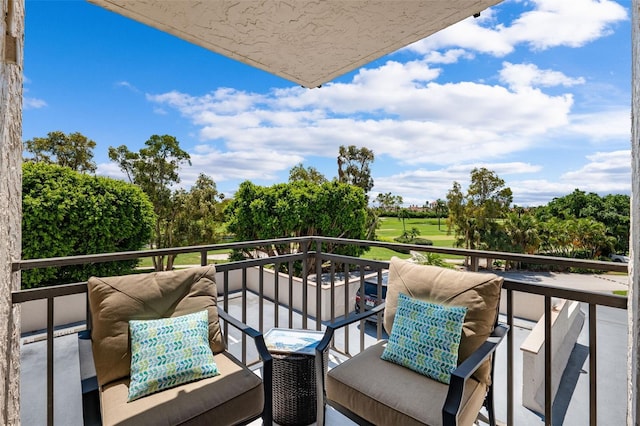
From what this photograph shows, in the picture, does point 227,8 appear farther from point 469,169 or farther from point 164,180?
point 469,169

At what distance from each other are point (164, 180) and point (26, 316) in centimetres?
747

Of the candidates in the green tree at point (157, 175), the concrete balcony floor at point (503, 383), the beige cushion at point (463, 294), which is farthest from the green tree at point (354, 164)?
the beige cushion at point (463, 294)

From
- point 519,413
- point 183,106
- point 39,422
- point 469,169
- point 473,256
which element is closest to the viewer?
point 473,256

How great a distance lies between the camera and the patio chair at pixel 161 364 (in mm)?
1460

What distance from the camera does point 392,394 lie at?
1.55 metres

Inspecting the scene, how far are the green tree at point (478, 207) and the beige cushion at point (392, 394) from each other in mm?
20695

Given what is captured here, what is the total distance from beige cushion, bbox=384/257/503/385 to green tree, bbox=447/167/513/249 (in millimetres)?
20362

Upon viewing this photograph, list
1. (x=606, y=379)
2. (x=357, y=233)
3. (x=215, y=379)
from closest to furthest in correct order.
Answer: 1. (x=215, y=379)
2. (x=606, y=379)
3. (x=357, y=233)

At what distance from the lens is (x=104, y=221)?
830 centimetres

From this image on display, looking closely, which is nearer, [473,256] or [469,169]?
[473,256]

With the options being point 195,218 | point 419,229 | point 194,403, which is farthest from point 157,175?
point 419,229

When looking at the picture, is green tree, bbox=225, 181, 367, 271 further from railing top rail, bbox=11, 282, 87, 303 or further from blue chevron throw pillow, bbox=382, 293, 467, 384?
blue chevron throw pillow, bbox=382, 293, 467, 384

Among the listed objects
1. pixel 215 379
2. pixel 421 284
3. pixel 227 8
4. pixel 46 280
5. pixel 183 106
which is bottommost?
pixel 46 280

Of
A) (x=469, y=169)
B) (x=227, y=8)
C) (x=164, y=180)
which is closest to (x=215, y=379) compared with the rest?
(x=227, y=8)
